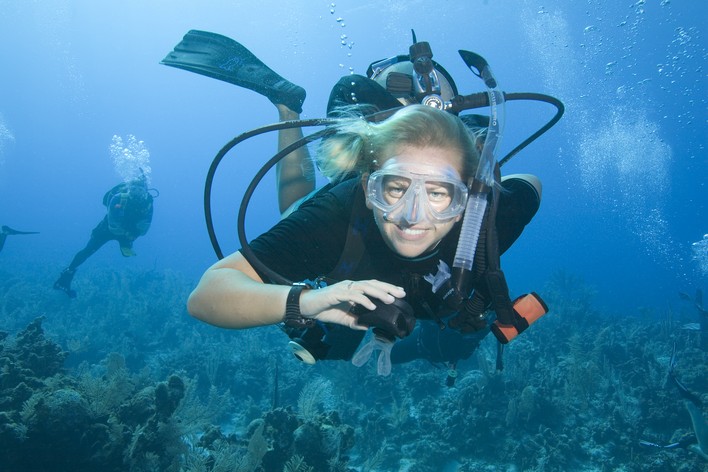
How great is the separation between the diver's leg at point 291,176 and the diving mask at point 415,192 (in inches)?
97.0

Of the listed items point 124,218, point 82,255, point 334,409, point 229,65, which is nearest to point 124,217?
point 124,218

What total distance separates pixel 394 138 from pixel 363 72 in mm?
89473

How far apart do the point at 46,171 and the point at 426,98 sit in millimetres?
192289

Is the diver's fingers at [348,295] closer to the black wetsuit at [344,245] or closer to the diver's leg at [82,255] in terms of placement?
the black wetsuit at [344,245]

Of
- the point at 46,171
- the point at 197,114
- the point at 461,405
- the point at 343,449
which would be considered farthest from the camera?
the point at 46,171

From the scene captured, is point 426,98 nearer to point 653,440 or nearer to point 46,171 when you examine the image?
point 653,440

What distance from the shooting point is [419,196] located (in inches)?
95.3

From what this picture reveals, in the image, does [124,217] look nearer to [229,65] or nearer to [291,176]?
A: [229,65]

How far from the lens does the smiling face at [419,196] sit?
2.42m

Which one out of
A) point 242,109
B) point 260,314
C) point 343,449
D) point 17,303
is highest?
point 242,109

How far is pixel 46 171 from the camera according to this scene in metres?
150

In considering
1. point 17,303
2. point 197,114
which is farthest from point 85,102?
point 17,303

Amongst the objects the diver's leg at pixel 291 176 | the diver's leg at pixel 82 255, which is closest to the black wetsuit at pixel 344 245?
the diver's leg at pixel 291 176

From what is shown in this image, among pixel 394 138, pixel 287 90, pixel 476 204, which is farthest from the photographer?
pixel 287 90
